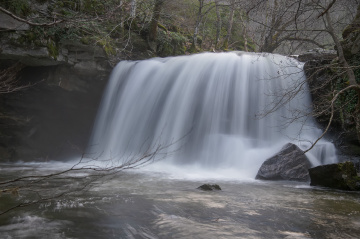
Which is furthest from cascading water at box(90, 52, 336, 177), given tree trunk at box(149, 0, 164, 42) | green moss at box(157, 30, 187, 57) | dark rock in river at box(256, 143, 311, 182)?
green moss at box(157, 30, 187, 57)

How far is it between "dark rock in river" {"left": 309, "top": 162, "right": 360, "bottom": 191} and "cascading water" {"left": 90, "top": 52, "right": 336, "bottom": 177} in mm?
1621

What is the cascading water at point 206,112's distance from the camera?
30.8 ft

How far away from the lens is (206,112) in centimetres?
1036

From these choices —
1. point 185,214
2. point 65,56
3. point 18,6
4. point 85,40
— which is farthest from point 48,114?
point 185,214

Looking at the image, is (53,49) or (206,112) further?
(206,112)

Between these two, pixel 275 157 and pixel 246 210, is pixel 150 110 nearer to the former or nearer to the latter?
pixel 275 157

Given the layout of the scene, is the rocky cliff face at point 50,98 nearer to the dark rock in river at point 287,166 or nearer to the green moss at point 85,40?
the green moss at point 85,40

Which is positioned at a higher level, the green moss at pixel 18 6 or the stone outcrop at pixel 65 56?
the green moss at pixel 18 6

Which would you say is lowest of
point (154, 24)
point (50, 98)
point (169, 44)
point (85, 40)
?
point (50, 98)

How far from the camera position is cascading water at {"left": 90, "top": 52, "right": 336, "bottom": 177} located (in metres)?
9.40

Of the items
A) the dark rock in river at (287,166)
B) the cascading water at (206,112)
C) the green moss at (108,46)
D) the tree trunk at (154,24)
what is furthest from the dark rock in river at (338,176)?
the tree trunk at (154,24)

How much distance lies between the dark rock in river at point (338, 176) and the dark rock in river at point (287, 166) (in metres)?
0.68

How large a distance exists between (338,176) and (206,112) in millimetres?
4815

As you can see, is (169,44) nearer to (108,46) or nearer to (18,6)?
(108,46)
